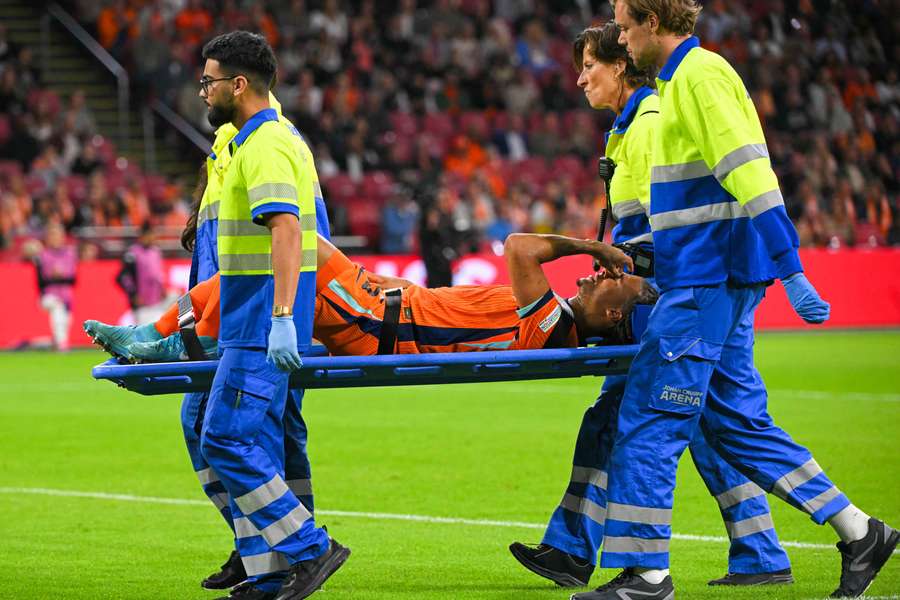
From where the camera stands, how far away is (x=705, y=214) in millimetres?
5367

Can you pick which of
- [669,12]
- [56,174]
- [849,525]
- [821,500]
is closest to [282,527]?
[821,500]

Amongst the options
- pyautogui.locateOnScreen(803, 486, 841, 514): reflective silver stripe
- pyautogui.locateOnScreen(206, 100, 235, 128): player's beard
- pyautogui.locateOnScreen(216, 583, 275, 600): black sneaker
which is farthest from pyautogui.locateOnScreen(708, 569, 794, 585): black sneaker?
pyautogui.locateOnScreen(206, 100, 235, 128): player's beard

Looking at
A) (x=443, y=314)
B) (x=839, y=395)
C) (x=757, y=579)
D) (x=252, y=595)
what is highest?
(x=443, y=314)

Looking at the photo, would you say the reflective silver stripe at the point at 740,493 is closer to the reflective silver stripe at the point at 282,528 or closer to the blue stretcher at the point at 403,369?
the blue stretcher at the point at 403,369

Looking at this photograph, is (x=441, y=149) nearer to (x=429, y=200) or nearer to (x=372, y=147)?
(x=372, y=147)

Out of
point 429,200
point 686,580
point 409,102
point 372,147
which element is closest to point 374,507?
point 686,580

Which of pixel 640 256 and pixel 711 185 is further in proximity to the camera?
pixel 640 256

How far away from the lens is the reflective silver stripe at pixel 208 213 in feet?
20.8

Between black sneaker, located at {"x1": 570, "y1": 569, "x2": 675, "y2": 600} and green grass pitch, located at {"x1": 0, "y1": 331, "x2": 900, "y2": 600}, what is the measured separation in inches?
20.6

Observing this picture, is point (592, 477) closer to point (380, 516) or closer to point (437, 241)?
point (380, 516)

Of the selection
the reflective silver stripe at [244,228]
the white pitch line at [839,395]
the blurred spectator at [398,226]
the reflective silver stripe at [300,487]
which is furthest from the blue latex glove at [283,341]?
the blurred spectator at [398,226]

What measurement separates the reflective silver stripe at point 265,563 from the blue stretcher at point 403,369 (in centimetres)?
67

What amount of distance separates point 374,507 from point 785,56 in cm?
2103

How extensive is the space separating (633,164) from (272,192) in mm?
1564
